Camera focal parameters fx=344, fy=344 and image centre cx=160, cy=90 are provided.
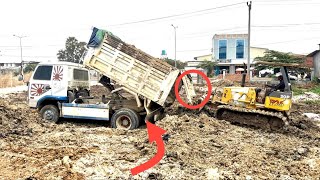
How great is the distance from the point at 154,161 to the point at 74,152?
5.79ft

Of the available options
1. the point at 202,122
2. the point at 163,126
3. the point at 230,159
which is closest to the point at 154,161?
the point at 230,159

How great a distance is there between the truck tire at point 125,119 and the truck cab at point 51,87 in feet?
6.03

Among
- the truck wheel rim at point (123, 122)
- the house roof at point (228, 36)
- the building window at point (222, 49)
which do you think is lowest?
the truck wheel rim at point (123, 122)

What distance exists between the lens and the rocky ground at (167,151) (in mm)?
6324

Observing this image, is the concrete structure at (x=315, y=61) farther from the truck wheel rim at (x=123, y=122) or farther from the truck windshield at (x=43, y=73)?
the truck windshield at (x=43, y=73)

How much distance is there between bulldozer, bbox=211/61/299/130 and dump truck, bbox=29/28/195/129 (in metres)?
1.30

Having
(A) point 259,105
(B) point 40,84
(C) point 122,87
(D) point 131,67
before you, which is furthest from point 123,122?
(A) point 259,105

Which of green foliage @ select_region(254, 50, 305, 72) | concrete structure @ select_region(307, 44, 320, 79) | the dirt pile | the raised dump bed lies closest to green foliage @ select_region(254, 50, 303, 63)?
green foliage @ select_region(254, 50, 305, 72)

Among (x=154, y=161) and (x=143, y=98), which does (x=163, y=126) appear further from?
(x=154, y=161)

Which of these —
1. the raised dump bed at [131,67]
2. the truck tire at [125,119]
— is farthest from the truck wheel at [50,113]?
the truck tire at [125,119]

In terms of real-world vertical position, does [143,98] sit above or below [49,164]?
above

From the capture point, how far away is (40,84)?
11.7 metres

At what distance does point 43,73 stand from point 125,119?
3262mm

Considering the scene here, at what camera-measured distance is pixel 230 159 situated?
23.7 feet
